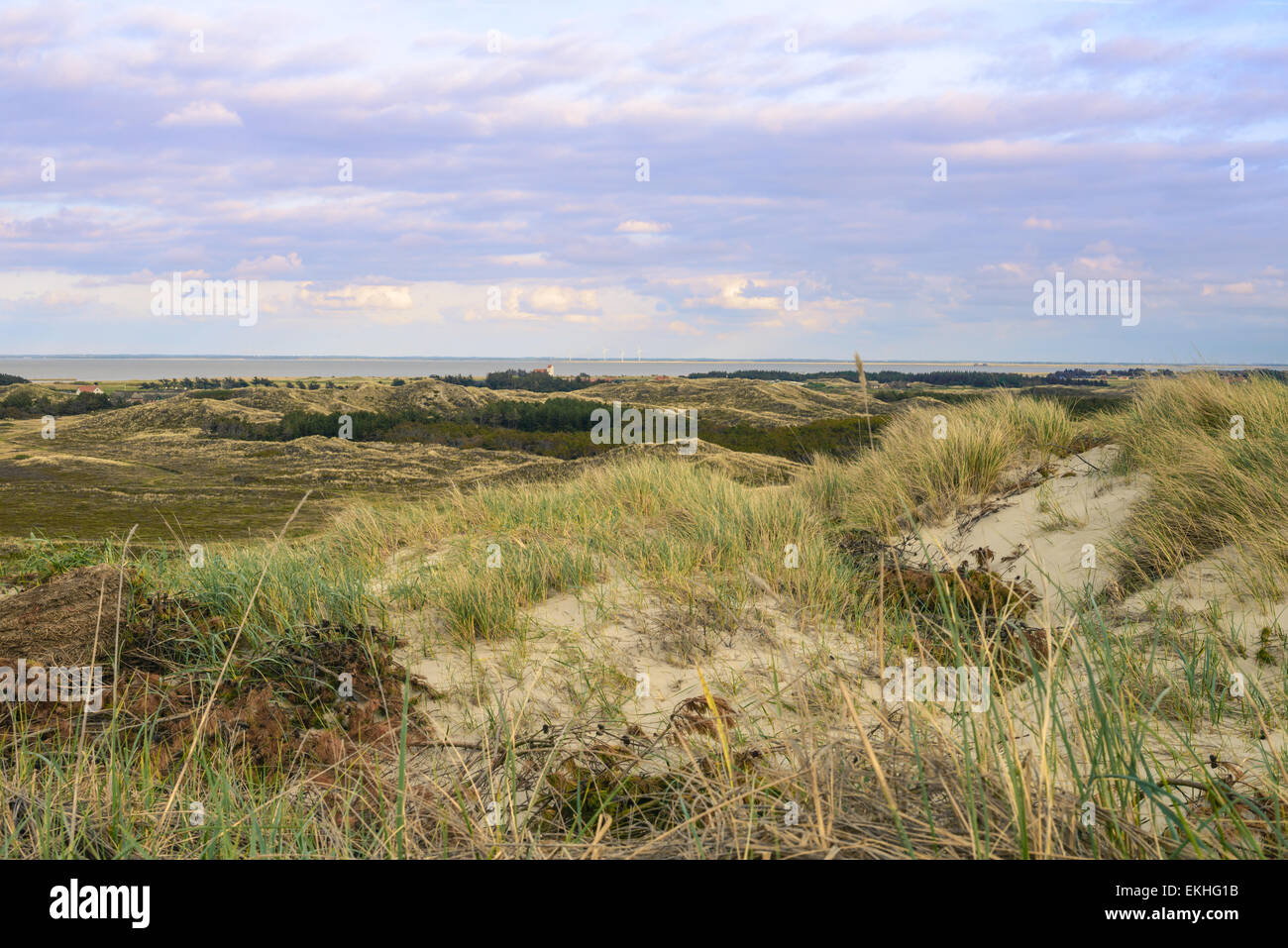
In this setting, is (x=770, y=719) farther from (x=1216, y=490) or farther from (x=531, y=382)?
(x=531, y=382)

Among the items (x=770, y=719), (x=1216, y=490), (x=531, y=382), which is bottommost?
(x=770, y=719)

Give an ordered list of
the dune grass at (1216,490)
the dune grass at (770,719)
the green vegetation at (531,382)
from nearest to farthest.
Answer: the dune grass at (770,719) < the dune grass at (1216,490) < the green vegetation at (531,382)

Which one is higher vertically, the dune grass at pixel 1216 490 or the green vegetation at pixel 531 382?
the green vegetation at pixel 531 382

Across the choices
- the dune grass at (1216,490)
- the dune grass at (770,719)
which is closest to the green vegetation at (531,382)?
the dune grass at (770,719)

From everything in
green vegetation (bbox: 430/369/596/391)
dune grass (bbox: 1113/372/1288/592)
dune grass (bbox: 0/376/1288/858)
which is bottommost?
dune grass (bbox: 0/376/1288/858)

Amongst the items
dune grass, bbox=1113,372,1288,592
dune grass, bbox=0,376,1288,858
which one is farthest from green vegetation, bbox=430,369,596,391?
dune grass, bbox=1113,372,1288,592

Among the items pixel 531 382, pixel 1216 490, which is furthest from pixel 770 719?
pixel 531 382

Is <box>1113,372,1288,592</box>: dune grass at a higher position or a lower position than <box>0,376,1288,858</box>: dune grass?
higher

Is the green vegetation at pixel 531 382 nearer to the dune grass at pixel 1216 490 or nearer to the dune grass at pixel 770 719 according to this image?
the dune grass at pixel 770 719

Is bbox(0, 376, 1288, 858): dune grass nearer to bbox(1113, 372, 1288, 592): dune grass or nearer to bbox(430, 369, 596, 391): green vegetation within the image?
bbox(1113, 372, 1288, 592): dune grass

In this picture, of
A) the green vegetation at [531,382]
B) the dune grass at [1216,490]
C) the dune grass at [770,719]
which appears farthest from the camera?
the green vegetation at [531,382]
